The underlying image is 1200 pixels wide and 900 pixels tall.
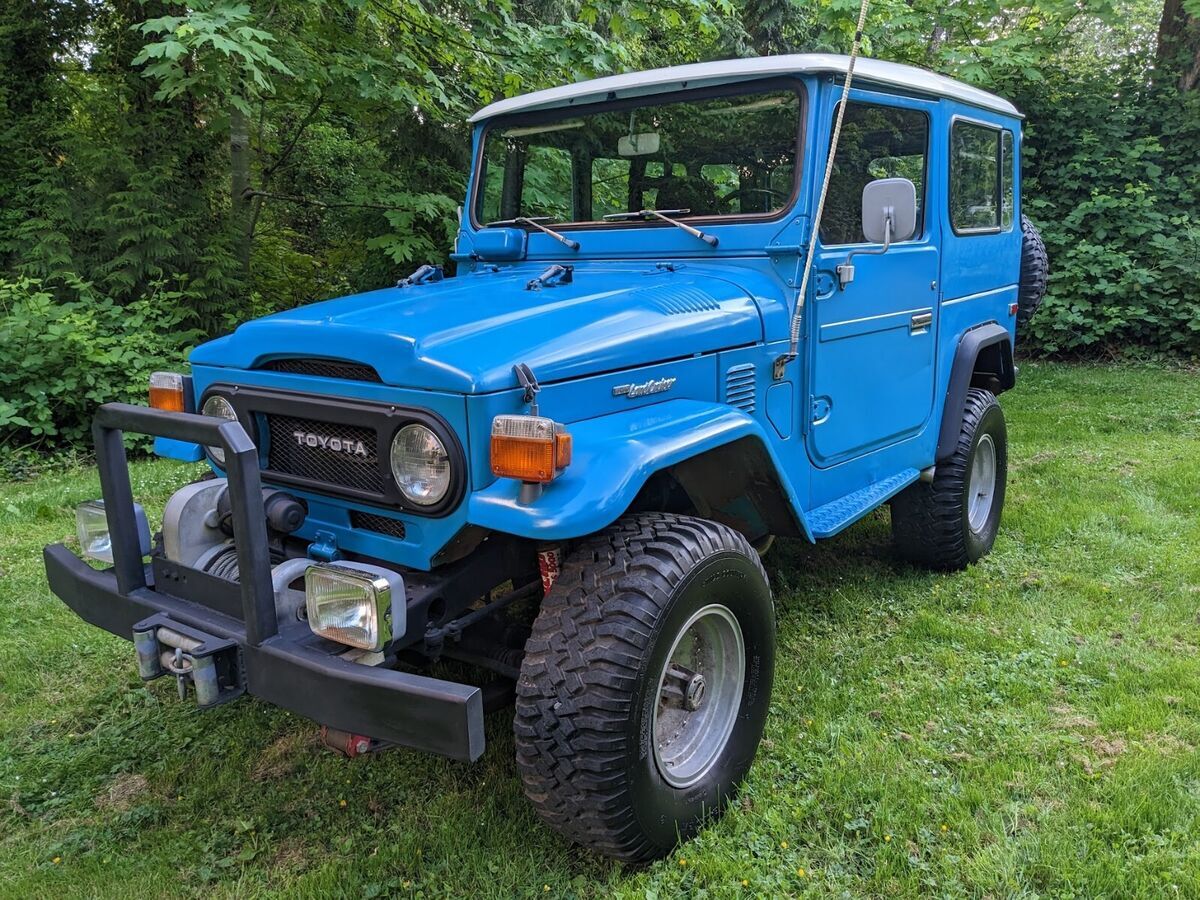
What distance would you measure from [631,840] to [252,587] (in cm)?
115

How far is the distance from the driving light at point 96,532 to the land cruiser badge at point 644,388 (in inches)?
57.2

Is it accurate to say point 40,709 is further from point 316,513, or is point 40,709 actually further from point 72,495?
point 72,495

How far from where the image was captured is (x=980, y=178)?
4.42 meters

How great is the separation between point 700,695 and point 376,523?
1.07 meters

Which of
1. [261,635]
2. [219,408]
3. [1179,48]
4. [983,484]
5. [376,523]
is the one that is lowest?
[983,484]

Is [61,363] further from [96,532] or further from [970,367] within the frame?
[970,367]

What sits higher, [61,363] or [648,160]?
[648,160]

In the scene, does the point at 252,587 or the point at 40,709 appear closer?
the point at 252,587

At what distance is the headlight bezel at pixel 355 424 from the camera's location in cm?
230

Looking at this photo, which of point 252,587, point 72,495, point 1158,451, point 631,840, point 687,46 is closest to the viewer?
point 252,587

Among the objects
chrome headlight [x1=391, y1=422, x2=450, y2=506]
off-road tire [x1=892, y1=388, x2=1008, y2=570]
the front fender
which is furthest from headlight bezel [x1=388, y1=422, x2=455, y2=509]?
off-road tire [x1=892, y1=388, x2=1008, y2=570]

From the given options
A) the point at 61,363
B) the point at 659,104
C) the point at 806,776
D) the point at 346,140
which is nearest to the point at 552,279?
the point at 659,104

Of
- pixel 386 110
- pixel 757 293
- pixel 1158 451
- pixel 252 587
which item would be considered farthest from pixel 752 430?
pixel 386 110

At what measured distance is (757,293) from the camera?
315 cm
